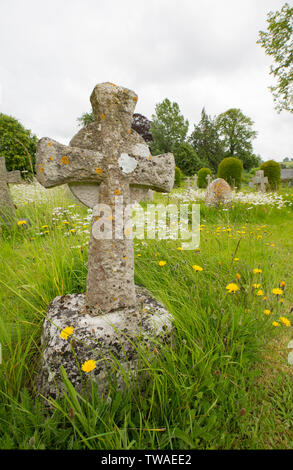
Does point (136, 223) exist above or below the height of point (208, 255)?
above

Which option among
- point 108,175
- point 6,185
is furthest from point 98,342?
point 6,185

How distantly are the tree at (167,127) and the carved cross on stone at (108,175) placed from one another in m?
31.7

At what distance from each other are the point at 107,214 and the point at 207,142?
3867cm

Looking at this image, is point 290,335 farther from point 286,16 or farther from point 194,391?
point 286,16

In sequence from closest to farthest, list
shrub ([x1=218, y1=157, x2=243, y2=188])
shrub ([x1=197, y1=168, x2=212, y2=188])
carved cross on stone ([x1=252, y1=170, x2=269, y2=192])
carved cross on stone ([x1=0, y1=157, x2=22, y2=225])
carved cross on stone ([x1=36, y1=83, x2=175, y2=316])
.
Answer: carved cross on stone ([x1=36, y1=83, x2=175, y2=316]) → carved cross on stone ([x1=0, y1=157, x2=22, y2=225]) → carved cross on stone ([x1=252, y1=170, x2=269, y2=192]) → shrub ([x1=218, y1=157, x2=243, y2=188]) → shrub ([x1=197, y1=168, x2=212, y2=188])

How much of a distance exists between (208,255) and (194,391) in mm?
1762

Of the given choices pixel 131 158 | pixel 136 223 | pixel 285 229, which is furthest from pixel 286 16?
pixel 131 158

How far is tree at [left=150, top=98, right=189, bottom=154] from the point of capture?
31.5 m

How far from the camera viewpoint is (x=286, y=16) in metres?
13.9

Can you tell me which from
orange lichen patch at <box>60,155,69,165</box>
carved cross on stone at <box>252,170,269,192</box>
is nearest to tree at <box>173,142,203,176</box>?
carved cross on stone at <box>252,170,269,192</box>

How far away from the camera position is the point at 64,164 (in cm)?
143

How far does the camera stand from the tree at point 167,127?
31.5 metres

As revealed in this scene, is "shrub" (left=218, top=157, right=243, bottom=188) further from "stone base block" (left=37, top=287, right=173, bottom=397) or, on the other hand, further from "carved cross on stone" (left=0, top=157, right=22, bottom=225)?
"stone base block" (left=37, top=287, right=173, bottom=397)

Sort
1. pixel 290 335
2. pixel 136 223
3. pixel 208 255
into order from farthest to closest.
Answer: pixel 136 223 < pixel 208 255 < pixel 290 335
